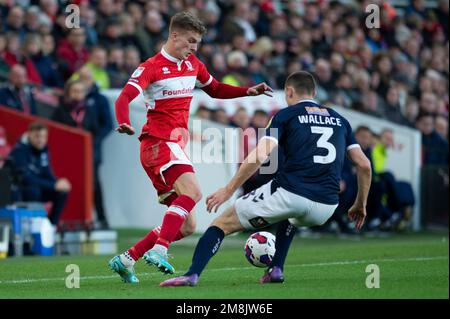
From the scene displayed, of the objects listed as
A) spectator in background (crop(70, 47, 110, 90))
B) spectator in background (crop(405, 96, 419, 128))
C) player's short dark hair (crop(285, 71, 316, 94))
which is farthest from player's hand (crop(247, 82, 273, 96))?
spectator in background (crop(405, 96, 419, 128))

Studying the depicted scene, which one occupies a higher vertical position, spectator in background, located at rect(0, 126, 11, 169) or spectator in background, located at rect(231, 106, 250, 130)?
spectator in background, located at rect(231, 106, 250, 130)

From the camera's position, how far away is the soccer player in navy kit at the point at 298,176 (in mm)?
8500

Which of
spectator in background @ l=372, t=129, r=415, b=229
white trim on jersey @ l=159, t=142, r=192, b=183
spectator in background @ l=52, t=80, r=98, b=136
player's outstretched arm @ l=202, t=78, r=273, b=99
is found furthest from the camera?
spectator in background @ l=372, t=129, r=415, b=229

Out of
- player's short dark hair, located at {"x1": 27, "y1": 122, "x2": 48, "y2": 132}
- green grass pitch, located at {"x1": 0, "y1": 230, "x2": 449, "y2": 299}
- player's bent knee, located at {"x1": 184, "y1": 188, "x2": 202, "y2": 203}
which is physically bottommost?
green grass pitch, located at {"x1": 0, "y1": 230, "x2": 449, "y2": 299}

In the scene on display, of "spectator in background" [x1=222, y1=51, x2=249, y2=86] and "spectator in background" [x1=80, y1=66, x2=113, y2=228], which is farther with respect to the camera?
"spectator in background" [x1=222, y1=51, x2=249, y2=86]

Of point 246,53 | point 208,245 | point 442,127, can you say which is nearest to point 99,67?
point 246,53

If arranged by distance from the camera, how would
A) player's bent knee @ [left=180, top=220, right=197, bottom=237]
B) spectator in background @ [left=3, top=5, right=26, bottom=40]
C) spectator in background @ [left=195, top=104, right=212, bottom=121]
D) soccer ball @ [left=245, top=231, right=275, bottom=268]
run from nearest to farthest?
player's bent knee @ [left=180, top=220, right=197, bottom=237]
soccer ball @ [left=245, top=231, right=275, bottom=268]
spectator in background @ [left=3, top=5, right=26, bottom=40]
spectator in background @ [left=195, top=104, right=212, bottom=121]

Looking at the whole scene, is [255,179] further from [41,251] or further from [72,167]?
[41,251]

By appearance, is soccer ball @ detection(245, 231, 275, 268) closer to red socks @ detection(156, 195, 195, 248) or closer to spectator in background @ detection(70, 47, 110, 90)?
red socks @ detection(156, 195, 195, 248)

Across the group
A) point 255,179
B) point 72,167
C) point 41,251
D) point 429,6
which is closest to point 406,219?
point 255,179

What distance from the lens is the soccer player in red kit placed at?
29.5 ft

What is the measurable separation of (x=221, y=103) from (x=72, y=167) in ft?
11.5

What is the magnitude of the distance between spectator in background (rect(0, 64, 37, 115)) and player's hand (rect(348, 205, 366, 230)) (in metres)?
8.04

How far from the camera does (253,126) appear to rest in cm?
1722
